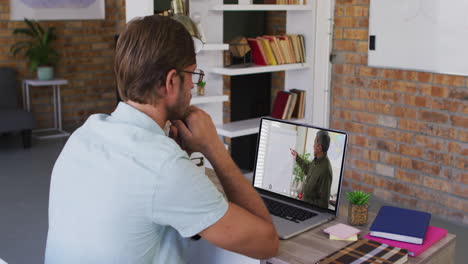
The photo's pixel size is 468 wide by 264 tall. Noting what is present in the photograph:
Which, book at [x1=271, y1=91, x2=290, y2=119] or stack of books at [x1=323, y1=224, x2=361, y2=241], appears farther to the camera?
book at [x1=271, y1=91, x2=290, y2=119]

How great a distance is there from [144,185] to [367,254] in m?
0.77

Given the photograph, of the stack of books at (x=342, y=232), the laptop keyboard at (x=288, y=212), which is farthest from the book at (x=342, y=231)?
the laptop keyboard at (x=288, y=212)

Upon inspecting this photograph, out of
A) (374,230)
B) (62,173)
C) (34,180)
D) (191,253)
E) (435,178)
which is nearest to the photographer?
(62,173)

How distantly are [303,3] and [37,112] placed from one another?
4.22 metres

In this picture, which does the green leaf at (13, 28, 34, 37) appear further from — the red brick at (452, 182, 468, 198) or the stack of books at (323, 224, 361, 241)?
the stack of books at (323, 224, 361, 241)

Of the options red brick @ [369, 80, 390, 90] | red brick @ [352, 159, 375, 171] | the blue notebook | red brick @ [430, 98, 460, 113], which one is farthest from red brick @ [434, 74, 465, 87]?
the blue notebook

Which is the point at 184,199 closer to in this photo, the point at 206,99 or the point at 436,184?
the point at 206,99

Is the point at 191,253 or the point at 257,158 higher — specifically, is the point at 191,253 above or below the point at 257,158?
below

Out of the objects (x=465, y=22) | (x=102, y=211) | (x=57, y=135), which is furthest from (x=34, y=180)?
(x=102, y=211)

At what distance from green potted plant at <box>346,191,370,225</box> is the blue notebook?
5cm

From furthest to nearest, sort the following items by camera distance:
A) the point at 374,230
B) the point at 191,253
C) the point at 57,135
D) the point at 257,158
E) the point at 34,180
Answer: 1. the point at 57,135
2. the point at 34,180
3. the point at 257,158
4. the point at 191,253
5. the point at 374,230

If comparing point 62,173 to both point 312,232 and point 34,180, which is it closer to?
point 312,232

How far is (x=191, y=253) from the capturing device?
2025 mm

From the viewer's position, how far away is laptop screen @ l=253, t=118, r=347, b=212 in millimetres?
2025
